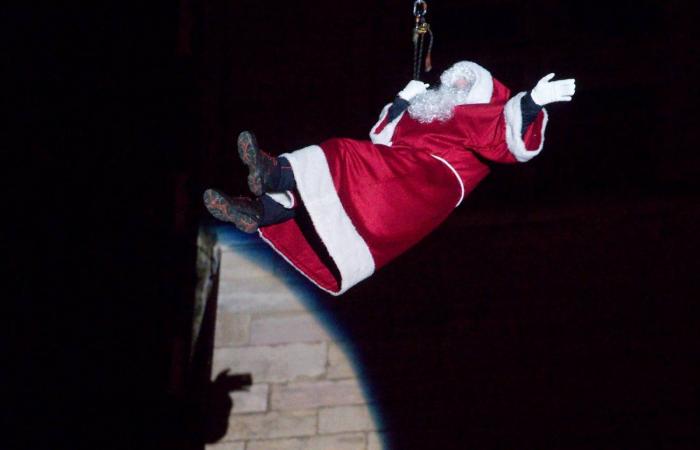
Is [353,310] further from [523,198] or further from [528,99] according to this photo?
[528,99]

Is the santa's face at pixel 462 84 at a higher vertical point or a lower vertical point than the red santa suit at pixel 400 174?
higher

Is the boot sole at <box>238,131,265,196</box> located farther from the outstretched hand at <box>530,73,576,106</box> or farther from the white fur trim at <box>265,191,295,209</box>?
the outstretched hand at <box>530,73,576,106</box>

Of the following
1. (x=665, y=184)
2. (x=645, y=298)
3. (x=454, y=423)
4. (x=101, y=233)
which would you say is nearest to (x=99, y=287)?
(x=101, y=233)

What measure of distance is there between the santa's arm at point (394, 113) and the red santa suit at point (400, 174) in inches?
3.5

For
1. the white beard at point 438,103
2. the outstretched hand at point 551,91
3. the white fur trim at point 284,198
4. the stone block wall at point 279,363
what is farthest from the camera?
the stone block wall at point 279,363

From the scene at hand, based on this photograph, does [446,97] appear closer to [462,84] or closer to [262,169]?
[462,84]

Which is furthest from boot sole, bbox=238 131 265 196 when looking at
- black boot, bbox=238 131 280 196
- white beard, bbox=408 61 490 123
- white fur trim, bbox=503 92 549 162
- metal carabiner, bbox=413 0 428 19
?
white fur trim, bbox=503 92 549 162

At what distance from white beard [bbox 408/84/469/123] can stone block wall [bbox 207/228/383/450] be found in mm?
1791

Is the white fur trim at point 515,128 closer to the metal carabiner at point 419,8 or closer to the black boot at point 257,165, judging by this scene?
the metal carabiner at point 419,8

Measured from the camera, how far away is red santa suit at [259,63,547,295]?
214cm

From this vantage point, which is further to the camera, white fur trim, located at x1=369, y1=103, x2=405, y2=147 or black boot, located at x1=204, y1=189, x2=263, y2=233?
white fur trim, located at x1=369, y1=103, x2=405, y2=147

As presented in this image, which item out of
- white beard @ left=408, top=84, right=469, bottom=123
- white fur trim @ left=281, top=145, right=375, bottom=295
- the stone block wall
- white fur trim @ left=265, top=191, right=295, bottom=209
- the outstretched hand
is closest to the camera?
the outstretched hand

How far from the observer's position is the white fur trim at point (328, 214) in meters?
2.13

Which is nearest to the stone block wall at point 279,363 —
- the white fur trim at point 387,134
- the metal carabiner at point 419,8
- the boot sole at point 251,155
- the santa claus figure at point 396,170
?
the santa claus figure at point 396,170
